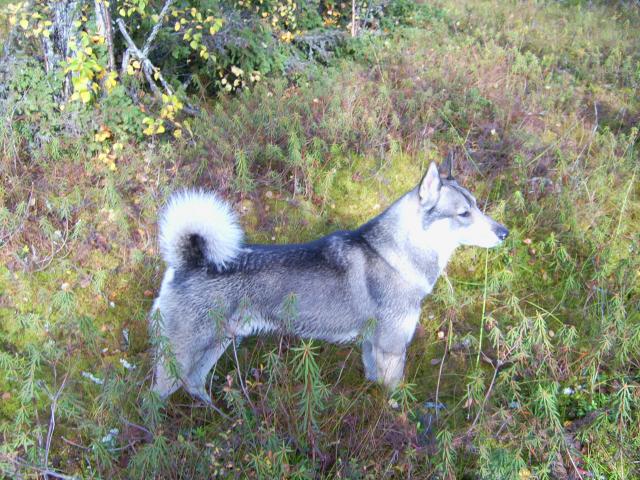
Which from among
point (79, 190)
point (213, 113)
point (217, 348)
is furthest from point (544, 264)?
point (79, 190)

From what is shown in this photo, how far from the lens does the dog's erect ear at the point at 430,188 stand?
130 inches

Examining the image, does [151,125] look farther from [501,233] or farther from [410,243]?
[501,233]

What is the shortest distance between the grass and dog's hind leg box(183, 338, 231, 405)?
0.15m

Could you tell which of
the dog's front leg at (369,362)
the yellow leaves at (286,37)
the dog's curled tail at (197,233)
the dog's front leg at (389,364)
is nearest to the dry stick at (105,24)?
the yellow leaves at (286,37)

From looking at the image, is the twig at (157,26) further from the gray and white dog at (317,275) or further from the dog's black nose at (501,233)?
the dog's black nose at (501,233)

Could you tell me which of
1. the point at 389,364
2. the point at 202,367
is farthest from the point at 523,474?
the point at 202,367

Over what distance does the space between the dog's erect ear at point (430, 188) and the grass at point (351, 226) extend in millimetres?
873

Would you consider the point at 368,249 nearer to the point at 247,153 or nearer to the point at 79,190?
the point at 247,153

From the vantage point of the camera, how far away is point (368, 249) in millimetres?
3525

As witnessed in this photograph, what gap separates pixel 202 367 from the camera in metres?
3.26

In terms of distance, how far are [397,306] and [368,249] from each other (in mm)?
450

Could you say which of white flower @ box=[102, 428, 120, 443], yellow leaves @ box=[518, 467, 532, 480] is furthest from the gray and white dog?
yellow leaves @ box=[518, 467, 532, 480]

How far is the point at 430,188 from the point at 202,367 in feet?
6.40

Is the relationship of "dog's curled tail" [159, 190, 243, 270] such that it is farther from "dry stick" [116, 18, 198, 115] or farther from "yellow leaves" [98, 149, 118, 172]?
"dry stick" [116, 18, 198, 115]
